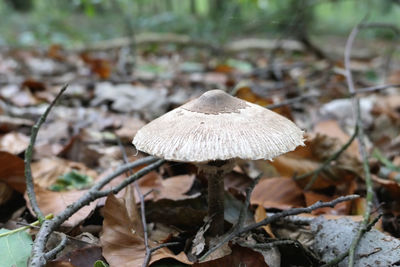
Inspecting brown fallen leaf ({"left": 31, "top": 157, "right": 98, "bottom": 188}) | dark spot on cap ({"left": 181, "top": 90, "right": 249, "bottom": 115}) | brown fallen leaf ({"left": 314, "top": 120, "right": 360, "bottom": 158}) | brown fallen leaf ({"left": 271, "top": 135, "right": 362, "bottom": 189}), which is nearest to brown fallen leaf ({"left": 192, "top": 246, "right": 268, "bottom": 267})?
dark spot on cap ({"left": 181, "top": 90, "right": 249, "bottom": 115})

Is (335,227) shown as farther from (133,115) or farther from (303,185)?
(133,115)

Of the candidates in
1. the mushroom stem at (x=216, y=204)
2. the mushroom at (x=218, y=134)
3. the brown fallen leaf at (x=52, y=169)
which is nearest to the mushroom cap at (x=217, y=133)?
the mushroom at (x=218, y=134)

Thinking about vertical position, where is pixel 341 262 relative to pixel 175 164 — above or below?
below

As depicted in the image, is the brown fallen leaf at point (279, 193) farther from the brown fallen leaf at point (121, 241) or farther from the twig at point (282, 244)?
the brown fallen leaf at point (121, 241)

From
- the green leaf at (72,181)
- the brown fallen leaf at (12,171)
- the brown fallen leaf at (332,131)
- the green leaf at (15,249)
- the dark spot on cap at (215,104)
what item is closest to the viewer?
the green leaf at (15,249)

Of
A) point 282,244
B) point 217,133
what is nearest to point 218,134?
point 217,133

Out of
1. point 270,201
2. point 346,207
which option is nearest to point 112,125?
point 270,201
